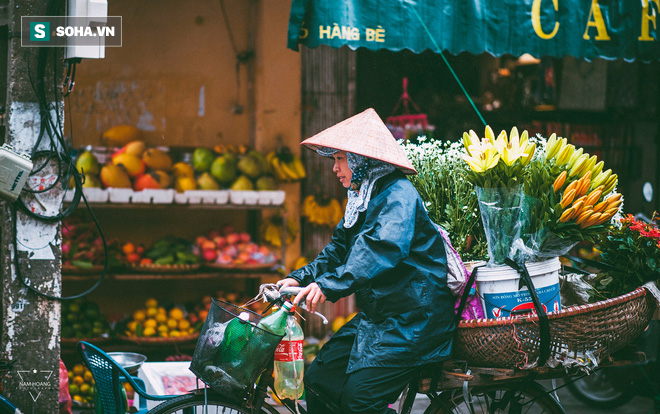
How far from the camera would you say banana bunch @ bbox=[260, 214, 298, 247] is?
21.0 feet

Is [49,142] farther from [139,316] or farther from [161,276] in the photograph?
[139,316]

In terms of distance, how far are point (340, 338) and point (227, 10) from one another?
411 centimetres

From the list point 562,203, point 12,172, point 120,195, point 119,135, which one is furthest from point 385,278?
point 119,135

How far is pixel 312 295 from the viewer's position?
2924 millimetres

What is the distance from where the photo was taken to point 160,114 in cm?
646

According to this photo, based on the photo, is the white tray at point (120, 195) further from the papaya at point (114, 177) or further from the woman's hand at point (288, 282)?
the woman's hand at point (288, 282)

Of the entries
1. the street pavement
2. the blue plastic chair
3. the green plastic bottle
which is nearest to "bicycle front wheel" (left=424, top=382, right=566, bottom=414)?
the green plastic bottle

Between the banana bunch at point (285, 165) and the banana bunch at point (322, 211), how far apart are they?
0.95 ft

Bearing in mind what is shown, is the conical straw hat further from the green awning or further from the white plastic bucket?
the green awning

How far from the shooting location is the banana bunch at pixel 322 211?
21.4ft

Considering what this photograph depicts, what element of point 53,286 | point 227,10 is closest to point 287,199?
point 227,10

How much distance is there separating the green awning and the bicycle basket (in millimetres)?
2605

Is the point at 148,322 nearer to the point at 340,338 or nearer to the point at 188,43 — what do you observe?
the point at 188,43

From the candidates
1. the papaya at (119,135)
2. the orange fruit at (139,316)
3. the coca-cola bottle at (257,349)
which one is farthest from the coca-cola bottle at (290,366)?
the papaya at (119,135)
